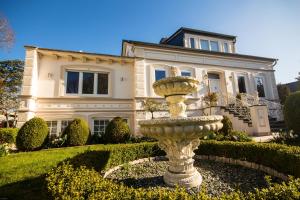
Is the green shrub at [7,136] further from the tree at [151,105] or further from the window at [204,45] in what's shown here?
the window at [204,45]

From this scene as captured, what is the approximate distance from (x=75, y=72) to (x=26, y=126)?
Result: 17.0ft

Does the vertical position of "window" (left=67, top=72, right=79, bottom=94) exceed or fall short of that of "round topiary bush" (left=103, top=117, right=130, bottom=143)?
it exceeds it

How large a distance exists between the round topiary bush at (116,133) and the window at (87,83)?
3.70 meters

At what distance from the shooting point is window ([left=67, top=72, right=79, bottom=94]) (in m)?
12.3

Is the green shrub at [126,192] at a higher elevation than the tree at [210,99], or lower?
lower

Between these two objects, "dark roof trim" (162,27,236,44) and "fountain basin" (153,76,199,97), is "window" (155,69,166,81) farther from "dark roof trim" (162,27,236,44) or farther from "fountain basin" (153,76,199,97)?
"fountain basin" (153,76,199,97)

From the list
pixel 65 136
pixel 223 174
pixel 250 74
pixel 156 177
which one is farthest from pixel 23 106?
pixel 250 74

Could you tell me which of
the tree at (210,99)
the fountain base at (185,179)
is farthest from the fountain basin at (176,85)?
the tree at (210,99)

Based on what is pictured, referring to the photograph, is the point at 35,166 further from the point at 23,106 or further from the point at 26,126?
the point at 23,106

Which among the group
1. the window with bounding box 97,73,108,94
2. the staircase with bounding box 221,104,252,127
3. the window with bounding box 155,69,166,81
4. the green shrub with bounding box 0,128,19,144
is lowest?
the green shrub with bounding box 0,128,19,144

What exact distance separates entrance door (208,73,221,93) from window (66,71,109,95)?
997 cm

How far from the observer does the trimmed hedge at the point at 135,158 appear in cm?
210

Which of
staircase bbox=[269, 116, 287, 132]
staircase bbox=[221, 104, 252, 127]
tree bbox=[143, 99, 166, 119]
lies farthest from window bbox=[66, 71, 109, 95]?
staircase bbox=[269, 116, 287, 132]

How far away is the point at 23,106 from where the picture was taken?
410 inches
